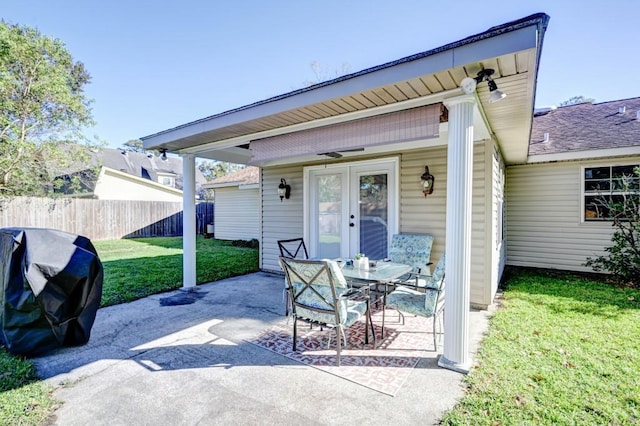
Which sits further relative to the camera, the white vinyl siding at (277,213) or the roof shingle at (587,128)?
the white vinyl siding at (277,213)

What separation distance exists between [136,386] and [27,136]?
566 inches

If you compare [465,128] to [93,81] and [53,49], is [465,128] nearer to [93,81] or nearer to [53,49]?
[53,49]

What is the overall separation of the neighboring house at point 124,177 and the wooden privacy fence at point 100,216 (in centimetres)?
244

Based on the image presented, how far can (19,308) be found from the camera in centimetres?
292

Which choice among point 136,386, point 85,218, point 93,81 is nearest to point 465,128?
point 136,386

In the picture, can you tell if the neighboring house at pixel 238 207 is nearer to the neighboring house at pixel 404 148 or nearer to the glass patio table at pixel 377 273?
the neighboring house at pixel 404 148

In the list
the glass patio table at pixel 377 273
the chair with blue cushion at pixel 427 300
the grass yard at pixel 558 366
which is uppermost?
the glass patio table at pixel 377 273

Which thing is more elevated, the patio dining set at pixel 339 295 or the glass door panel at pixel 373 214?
the glass door panel at pixel 373 214

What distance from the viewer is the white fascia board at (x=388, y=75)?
7.01 ft

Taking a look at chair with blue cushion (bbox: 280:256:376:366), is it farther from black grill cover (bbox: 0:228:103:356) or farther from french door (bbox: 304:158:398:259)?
french door (bbox: 304:158:398:259)


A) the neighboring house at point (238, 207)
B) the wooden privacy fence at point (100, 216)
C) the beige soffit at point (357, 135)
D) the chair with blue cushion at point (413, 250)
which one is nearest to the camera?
the beige soffit at point (357, 135)

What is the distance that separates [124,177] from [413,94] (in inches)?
762

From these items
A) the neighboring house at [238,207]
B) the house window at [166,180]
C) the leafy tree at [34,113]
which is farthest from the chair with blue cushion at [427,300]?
the house window at [166,180]

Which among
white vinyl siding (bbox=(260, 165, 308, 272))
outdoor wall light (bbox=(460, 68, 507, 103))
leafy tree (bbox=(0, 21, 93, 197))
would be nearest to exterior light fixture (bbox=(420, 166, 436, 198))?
outdoor wall light (bbox=(460, 68, 507, 103))
